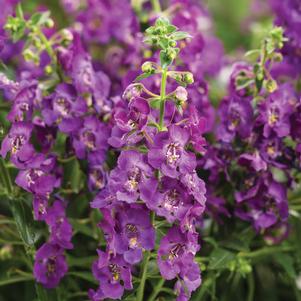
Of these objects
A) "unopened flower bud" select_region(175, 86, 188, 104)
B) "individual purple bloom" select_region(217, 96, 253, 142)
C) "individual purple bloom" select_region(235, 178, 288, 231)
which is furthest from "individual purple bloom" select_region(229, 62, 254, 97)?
"unopened flower bud" select_region(175, 86, 188, 104)

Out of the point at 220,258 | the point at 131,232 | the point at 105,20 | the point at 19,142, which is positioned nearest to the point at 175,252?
the point at 131,232

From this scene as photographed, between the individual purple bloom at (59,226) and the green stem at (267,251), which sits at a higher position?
the individual purple bloom at (59,226)

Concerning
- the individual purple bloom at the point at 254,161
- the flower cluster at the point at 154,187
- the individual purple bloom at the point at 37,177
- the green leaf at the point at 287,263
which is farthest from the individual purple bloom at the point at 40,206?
the green leaf at the point at 287,263

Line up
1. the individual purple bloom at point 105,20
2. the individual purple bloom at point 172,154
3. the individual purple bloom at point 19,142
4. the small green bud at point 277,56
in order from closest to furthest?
1. the individual purple bloom at point 172,154
2. the individual purple bloom at point 19,142
3. the small green bud at point 277,56
4. the individual purple bloom at point 105,20

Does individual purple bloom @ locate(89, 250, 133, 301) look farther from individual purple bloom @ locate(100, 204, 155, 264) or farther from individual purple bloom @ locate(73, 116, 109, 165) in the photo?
individual purple bloom @ locate(73, 116, 109, 165)

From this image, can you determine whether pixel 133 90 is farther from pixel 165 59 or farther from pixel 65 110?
pixel 65 110

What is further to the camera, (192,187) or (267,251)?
(267,251)

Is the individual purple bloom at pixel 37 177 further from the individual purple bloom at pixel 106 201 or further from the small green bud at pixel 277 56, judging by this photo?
the small green bud at pixel 277 56
